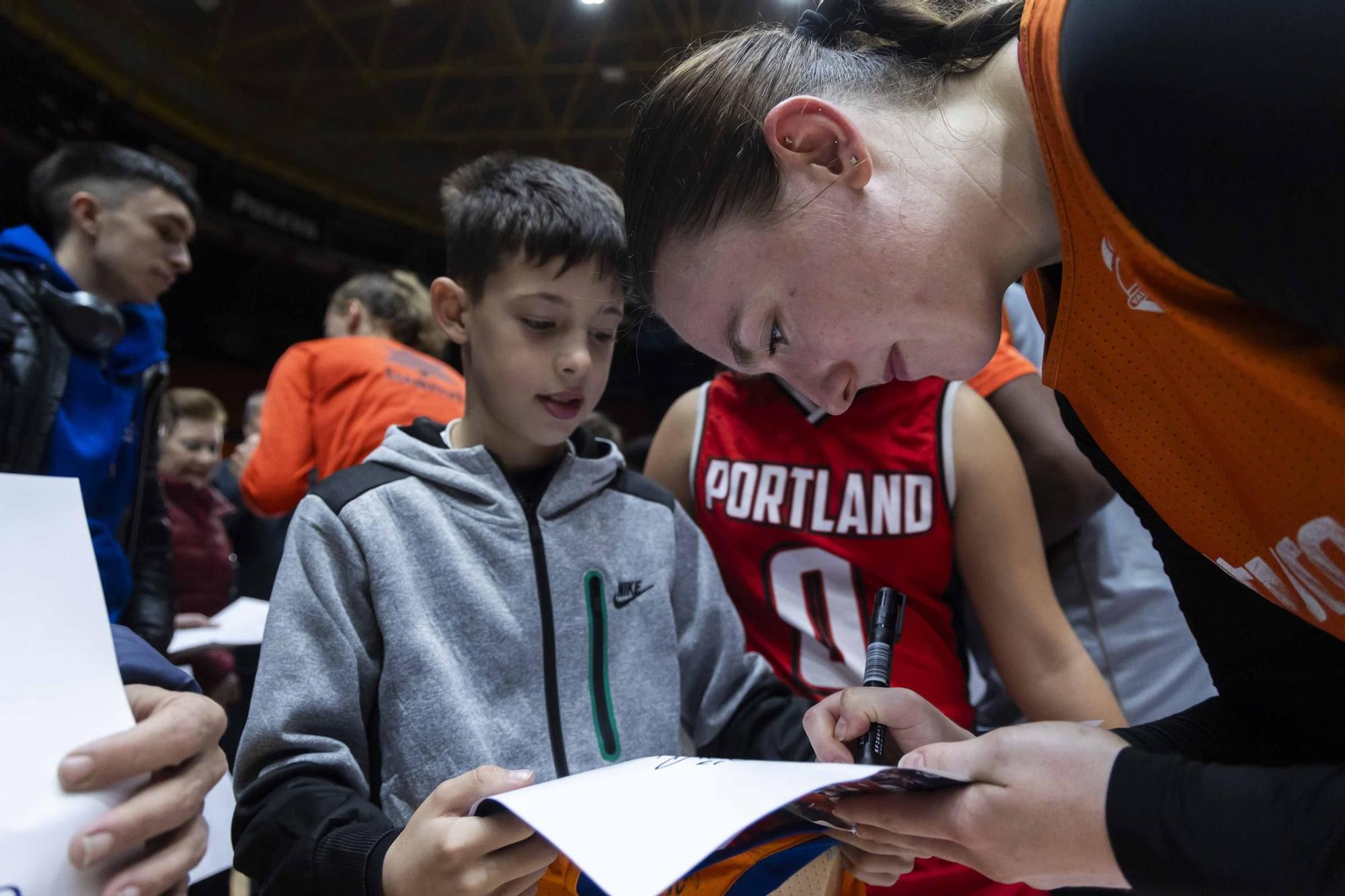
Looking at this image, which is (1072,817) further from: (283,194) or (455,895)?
(283,194)

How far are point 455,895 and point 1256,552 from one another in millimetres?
531

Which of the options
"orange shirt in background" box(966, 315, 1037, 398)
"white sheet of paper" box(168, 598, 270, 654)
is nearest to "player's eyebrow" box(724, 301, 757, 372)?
"orange shirt in background" box(966, 315, 1037, 398)

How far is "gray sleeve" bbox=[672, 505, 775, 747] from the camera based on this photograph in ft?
3.03

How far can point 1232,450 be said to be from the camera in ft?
1.68

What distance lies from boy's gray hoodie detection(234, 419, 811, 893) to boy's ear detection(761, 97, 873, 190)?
423 mm

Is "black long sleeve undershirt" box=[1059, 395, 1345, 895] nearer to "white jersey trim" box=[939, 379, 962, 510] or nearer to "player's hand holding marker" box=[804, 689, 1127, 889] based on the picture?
"player's hand holding marker" box=[804, 689, 1127, 889]

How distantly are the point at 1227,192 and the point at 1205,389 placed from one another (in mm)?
135

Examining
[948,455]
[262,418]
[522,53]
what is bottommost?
[948,455]

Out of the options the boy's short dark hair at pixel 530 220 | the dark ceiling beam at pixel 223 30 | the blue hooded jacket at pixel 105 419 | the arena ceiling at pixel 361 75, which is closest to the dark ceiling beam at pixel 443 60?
the arena ceiling at pixel 361 75

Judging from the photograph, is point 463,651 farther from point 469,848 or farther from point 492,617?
point 469,848

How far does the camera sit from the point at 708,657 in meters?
0.94

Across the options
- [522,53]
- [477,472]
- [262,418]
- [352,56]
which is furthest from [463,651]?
[352,56]

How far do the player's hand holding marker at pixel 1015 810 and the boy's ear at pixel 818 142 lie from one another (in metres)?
0.39

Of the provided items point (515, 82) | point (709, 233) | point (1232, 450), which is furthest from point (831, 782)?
point (515, 82)
